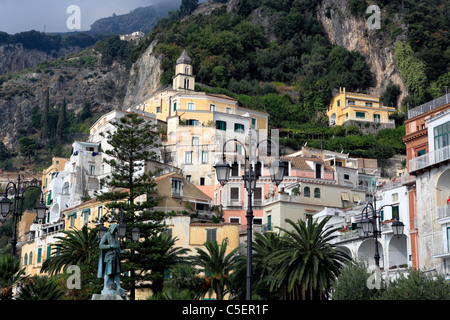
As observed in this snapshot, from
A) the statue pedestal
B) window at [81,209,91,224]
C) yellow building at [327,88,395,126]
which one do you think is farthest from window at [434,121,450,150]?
yellow building at [327,88,395,126]

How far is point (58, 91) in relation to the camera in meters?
171

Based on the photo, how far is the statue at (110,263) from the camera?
2661cm

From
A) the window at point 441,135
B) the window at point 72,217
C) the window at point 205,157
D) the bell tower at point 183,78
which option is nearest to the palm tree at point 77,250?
the window at point 72,217

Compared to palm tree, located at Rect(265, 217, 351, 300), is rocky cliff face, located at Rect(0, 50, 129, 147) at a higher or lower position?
higher

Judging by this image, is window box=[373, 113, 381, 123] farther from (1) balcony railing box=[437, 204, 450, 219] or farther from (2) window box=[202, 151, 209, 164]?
(1) balcony railing box=[437, 204, 450, 219]

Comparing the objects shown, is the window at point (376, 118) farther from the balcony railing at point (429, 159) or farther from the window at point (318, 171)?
the balcony railing at point (429, 159)

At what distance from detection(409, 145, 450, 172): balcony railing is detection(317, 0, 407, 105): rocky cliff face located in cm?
6657

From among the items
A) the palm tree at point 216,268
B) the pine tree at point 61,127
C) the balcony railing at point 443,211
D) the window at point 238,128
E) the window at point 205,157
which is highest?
the pine tree at point 61,127

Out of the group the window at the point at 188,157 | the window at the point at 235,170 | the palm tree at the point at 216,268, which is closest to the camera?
the palm tree at the point at 216,268

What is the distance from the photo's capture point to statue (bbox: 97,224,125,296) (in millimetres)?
26609

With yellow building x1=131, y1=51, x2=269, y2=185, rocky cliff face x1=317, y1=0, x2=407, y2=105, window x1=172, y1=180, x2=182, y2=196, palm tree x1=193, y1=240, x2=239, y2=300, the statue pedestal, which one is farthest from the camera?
rocky cliff face x1=317, y1=0, x2=407, y2=105

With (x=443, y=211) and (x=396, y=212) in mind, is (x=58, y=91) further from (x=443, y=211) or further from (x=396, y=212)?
(x=443, y=211)

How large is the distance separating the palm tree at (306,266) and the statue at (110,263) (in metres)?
13.4

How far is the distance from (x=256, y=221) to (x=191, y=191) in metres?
6.47
